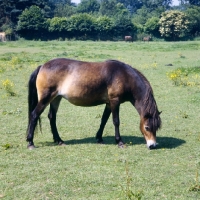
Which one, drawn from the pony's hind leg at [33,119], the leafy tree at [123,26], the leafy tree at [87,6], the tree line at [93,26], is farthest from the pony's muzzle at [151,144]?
the leafy tree at [87,6]

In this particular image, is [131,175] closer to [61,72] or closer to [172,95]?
[61,72]

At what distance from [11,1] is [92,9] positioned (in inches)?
2276

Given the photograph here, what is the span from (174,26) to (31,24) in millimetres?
22088

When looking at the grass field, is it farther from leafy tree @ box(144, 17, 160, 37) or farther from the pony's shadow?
leafy tree @ box(144, 17, 160, 37)

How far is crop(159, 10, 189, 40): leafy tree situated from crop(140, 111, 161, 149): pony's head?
176ft

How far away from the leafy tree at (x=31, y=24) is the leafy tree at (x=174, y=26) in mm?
19037

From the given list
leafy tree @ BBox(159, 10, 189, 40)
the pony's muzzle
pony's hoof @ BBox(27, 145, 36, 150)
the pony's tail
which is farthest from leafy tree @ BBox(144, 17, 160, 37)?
pony's hoof @ BBox(27, 145, 36, 150)

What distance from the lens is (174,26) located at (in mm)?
59156

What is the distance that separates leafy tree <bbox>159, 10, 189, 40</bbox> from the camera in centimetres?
5920

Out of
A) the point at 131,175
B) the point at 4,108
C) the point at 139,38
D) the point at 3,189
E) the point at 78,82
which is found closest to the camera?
the point at 3,189

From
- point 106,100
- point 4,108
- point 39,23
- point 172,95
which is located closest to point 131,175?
point 106,100

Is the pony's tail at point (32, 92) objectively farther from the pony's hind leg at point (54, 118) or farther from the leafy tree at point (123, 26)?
the leafy tree at point (123, 26)

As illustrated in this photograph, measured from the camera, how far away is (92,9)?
123m

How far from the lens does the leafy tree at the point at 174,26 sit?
5920cm
